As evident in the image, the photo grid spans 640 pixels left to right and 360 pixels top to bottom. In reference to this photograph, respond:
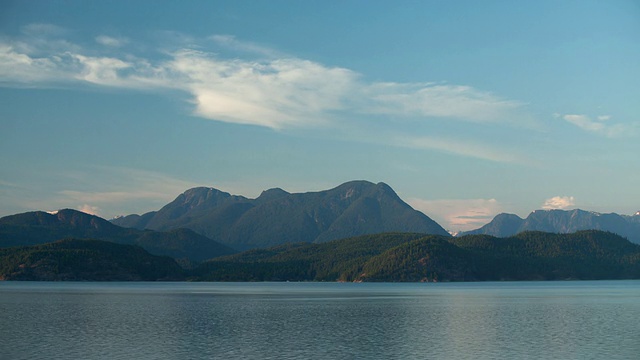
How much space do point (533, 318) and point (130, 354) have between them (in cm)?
7744

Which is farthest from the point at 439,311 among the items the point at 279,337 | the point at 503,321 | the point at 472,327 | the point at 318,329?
the point at 279,337

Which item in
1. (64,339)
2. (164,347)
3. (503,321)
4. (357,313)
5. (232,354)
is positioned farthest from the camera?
(357,313)

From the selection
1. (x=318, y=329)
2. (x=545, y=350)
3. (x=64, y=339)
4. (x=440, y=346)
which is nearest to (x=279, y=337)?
(x=318, y=329)

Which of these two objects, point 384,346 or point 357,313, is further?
point 357,313

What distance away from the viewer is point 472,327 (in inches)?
4240

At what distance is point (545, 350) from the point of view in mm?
78812

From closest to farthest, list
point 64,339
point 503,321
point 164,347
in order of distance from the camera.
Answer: point 164,347
point 64,339
point 503,321

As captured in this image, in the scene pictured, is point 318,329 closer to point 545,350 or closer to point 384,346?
point 384,346

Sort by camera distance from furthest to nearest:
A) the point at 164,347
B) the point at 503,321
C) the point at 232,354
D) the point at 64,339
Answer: the point at 503,321 < the point at 64,339 < the point at 164,347 < the point at 232,354

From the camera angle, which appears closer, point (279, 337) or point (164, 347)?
point (164, 347)

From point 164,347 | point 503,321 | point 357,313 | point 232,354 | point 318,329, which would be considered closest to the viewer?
point 232,354

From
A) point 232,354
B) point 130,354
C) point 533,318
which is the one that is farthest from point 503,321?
point 130,354

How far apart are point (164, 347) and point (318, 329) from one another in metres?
29.2

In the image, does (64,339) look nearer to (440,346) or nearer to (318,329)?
(318,329)
